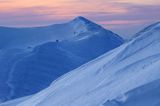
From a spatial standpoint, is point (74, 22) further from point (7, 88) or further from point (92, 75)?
point (92, 75)

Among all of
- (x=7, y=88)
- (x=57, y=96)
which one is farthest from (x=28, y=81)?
(x=57, y=96)

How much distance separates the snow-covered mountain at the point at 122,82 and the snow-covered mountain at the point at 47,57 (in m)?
24.2

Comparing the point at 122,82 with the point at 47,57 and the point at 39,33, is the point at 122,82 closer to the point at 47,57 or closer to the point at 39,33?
the point at 47,57

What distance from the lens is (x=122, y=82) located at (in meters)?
12.1

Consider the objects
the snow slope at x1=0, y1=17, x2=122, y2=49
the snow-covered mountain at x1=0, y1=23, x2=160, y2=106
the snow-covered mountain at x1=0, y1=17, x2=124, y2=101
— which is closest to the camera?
the snow-covered mountain at x1=0, y1=23, x2=160, y2=106

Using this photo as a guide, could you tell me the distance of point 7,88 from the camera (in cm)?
4316

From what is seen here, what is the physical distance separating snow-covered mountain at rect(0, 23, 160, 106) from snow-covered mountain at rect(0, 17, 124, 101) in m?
24.2

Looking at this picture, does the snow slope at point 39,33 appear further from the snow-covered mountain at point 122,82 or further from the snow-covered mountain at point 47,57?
the snow-covered mountain at point 122,82

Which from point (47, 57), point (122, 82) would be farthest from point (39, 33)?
point (122, 82)

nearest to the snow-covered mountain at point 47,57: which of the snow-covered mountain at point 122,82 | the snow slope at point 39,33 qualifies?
the snow slope at point 39,33

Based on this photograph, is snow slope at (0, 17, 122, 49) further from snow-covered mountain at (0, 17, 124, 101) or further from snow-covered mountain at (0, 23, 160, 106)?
snow-covered mountain at (0, 23, 160, 106)

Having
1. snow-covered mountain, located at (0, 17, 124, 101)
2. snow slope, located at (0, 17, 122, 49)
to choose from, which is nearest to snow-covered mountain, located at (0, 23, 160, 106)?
snow-covered mountain, located at (0, 17, 124, 101)

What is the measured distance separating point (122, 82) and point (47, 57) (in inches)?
1436

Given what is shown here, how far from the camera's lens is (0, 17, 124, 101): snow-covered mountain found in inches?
1738
